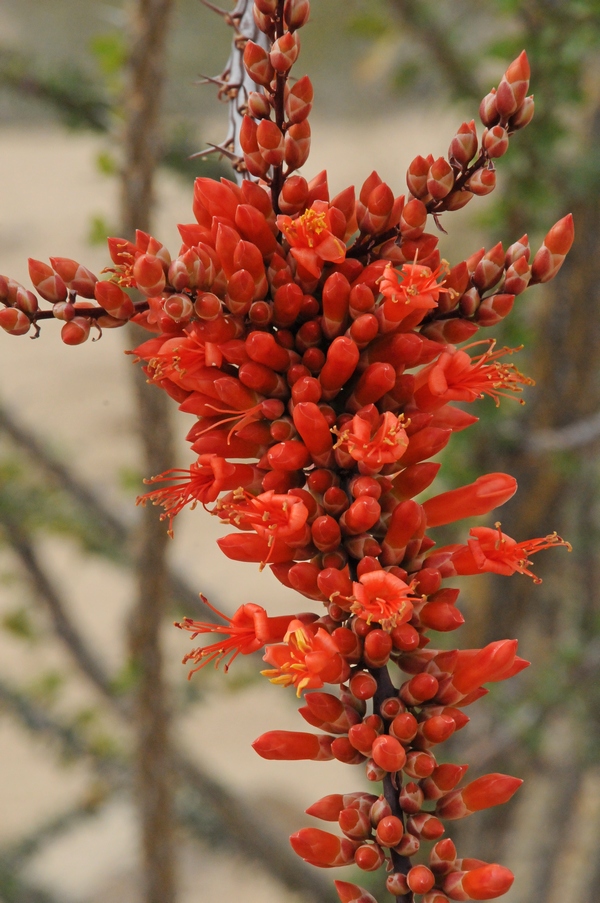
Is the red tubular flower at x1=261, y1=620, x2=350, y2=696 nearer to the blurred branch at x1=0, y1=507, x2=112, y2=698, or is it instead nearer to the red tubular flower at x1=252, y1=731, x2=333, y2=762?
the red tubular flower at x1=252, y1=731, x2=333, y2=762

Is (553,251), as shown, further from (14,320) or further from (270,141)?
(14,320)

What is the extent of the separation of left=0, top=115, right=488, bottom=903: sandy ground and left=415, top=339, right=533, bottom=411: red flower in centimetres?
93

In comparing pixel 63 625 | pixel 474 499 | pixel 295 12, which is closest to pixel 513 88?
pixel 295 12

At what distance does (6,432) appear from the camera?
1.79 meters

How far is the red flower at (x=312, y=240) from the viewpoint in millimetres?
430

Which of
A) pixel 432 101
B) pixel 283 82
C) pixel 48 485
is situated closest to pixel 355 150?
pixel 432 101

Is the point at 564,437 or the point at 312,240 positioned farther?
the point at 564,437

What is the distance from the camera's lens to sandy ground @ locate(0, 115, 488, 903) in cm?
327

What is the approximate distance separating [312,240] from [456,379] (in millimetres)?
110

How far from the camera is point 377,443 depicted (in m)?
0.42

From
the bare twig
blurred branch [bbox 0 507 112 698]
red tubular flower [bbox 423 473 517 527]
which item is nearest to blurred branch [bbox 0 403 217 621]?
blurred branch [bbox 0 507 112 698]

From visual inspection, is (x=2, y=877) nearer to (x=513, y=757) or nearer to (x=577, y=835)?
(x=513, y=757)

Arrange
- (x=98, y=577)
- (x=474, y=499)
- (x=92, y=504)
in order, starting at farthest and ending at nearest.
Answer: (x=98, y=577), (x=92, y=504), (x=474, y=499)

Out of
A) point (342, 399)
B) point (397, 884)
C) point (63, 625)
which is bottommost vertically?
point (397, 884)
